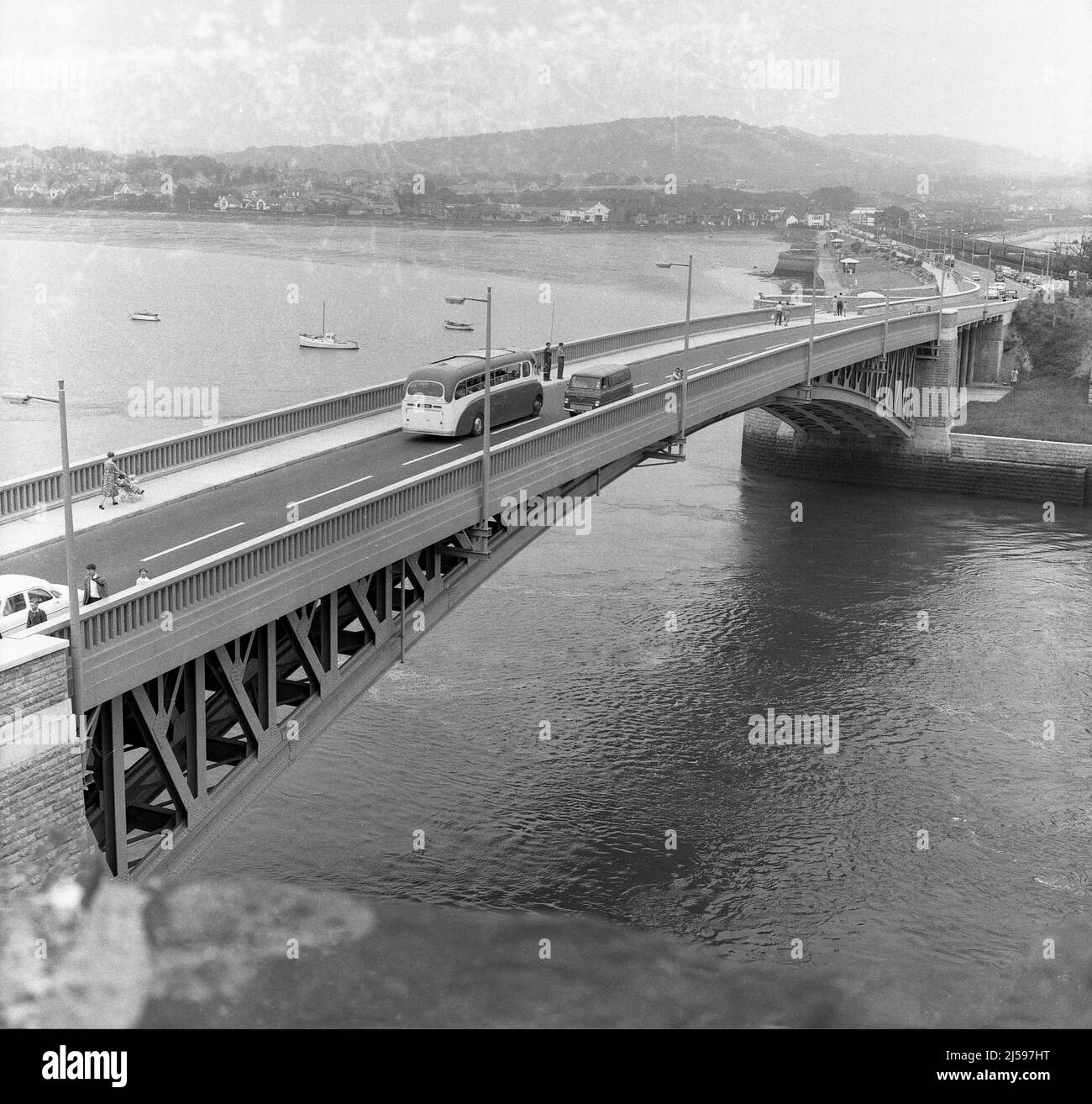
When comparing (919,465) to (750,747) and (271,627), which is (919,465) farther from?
(271,627)

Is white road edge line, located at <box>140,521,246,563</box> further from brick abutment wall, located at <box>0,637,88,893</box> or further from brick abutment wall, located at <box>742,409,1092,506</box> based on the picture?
brick abutment wall, located at <box>742,409,1092,506</box>

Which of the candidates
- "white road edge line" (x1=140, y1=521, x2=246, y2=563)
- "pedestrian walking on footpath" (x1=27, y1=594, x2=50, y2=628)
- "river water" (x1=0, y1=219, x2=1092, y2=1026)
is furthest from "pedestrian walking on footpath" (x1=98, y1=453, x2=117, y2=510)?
"pedestrian walking on footpath" (x1=27, y1=594, x2=50, y2=628)

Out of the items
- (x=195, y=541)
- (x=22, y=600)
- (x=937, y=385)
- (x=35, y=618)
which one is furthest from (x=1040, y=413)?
(x=35, y=618)

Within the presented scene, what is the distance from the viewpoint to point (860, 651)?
4222cm

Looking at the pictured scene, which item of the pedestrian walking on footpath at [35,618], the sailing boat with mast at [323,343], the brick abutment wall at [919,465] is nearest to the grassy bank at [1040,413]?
the brick abutment wall at [919,465]

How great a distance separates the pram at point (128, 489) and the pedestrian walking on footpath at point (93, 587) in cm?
593

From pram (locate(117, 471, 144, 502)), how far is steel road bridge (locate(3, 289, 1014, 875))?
835 millimetres

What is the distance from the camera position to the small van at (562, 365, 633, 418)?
36031mm

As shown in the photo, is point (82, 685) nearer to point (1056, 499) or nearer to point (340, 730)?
point (340, 730)

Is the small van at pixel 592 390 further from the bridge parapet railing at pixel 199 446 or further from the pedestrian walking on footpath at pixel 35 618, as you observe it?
the pedestrian walking on footpath at pixel 35 618

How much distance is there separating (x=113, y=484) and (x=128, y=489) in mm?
309

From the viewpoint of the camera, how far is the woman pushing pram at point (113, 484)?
2564 cm

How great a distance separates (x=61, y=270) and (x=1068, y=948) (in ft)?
391

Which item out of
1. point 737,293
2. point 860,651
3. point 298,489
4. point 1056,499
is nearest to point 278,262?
point 737,293
